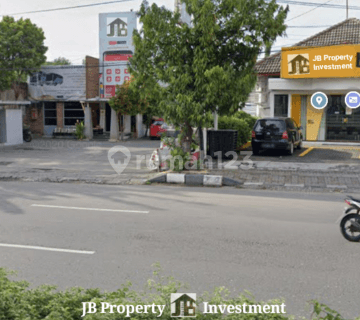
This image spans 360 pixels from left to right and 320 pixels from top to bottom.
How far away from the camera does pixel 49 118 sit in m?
35.7

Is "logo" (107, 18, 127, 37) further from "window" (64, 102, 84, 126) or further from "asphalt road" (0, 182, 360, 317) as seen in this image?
"asphalt road" (0, 182, 360, 317)

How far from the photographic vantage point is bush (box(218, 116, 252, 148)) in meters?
20.3

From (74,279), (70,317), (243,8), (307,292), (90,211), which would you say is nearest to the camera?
(70,317)

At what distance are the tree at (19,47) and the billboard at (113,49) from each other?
4.92m

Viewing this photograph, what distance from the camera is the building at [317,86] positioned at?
73.6 feet

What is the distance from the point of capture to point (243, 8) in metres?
13.8

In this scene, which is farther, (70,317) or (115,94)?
(115,94)

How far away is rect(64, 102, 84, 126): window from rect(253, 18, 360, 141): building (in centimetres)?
1529

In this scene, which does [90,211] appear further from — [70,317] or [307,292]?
[70,317]

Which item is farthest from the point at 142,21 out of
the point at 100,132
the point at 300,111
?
the point at 100,132

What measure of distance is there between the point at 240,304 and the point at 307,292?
6.92ft

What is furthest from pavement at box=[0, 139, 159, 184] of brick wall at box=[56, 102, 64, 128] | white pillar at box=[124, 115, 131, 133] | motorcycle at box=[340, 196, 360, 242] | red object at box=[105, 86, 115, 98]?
brick wall at box=[56, 102, 64, 128]

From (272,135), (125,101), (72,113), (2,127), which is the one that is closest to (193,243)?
(272,135)

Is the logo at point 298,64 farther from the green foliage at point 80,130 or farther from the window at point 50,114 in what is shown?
the window at point 50,114
